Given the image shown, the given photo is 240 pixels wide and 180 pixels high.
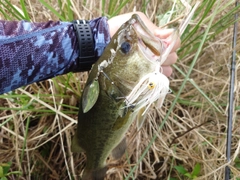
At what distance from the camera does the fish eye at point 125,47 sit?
1.25m

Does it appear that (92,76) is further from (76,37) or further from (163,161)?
(163,161)

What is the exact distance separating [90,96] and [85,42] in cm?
30

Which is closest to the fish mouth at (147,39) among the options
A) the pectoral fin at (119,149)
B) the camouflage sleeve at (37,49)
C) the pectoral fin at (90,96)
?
the pectoral fin at (90,96)

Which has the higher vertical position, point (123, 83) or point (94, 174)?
point (123, 83)

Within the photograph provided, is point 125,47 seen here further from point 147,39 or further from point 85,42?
point 85,42

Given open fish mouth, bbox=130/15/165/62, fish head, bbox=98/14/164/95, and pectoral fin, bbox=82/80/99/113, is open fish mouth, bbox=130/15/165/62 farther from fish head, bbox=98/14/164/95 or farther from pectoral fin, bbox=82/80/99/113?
pectoral fin, bbox=82/80/99/113

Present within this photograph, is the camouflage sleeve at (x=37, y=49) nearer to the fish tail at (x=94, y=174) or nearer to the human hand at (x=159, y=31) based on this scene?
the human hand at (x=159, y=31)

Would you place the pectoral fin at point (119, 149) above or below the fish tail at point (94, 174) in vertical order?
above

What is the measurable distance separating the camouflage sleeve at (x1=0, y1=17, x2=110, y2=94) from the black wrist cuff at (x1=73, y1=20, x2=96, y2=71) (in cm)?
2

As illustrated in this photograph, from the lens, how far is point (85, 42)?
1506 mm

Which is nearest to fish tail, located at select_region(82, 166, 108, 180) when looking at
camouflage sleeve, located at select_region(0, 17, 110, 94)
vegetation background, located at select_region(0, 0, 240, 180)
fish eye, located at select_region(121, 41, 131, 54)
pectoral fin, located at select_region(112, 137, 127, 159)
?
pectoral fin, located at select_region(112, 137, 127, 159)

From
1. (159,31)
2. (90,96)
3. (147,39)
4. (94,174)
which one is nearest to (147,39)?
(147,39)

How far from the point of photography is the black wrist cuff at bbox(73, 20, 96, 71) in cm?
151

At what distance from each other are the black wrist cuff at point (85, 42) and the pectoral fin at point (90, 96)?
242 millimetres
